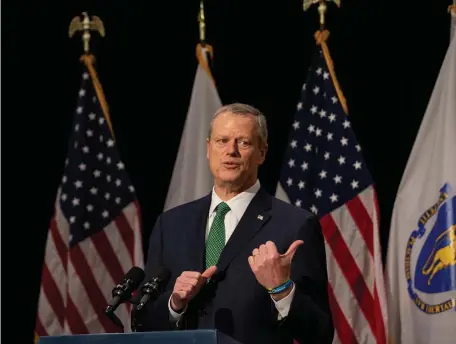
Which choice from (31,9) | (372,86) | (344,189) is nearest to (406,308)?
(344,189)

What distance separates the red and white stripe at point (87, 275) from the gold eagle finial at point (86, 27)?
1.08 m

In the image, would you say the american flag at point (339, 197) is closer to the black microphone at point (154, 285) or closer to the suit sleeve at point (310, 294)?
the suit sleeve at point (310, 294)

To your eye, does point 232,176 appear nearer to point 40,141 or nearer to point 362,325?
point 362,325

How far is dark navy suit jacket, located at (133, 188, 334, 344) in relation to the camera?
2.54 metres

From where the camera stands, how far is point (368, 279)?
14.7ft

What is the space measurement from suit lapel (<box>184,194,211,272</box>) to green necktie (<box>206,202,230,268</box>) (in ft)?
0.07

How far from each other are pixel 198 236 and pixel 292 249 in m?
0.39

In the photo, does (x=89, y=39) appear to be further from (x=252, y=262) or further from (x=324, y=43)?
Answer: (x=252, y=262)

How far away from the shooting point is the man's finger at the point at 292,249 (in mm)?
2447

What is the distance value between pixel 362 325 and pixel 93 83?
2.23 meters

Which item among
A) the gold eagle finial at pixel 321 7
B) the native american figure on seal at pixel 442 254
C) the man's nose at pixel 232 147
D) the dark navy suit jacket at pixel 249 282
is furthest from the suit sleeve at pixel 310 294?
the gold eagle finial at pixel 321 7

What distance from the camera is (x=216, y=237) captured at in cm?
275

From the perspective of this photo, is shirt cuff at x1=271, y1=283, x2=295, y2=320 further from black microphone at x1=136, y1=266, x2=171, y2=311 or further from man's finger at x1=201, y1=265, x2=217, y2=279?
black microphone at x1=136, y1=266, x2=171, y2=311

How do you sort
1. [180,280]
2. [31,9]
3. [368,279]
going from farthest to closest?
[31,9] < [368,279] < [180,280]
